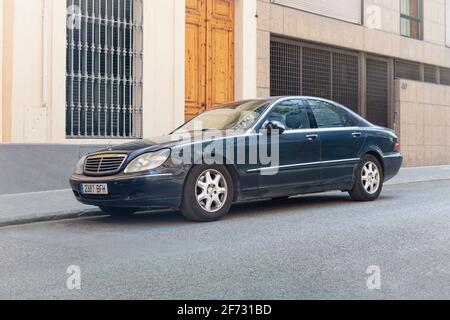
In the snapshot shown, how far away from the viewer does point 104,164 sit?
287 inches

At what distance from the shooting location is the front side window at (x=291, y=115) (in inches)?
324

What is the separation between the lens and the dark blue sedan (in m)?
7.06

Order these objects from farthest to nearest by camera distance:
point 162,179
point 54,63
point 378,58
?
point 378,58 < point 54,63 < point 162,179

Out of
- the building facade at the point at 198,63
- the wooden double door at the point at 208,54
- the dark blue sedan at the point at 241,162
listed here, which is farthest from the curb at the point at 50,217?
the wooden double door at the point at 208,54

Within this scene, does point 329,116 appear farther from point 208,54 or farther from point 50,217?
point 208,54

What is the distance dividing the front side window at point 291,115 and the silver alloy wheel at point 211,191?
123 cm

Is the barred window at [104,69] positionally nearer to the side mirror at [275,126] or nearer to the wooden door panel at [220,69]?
the wooden door panel at [220,69]

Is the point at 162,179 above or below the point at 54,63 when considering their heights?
below

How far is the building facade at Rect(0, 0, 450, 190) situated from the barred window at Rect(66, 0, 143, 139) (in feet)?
0.06

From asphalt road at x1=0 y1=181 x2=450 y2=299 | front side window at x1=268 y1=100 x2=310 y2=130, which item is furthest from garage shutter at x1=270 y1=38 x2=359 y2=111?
asphalt road at x1=0 y1=181 x2=450 y2=299

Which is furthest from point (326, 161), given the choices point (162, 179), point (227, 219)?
point (162, 179)
